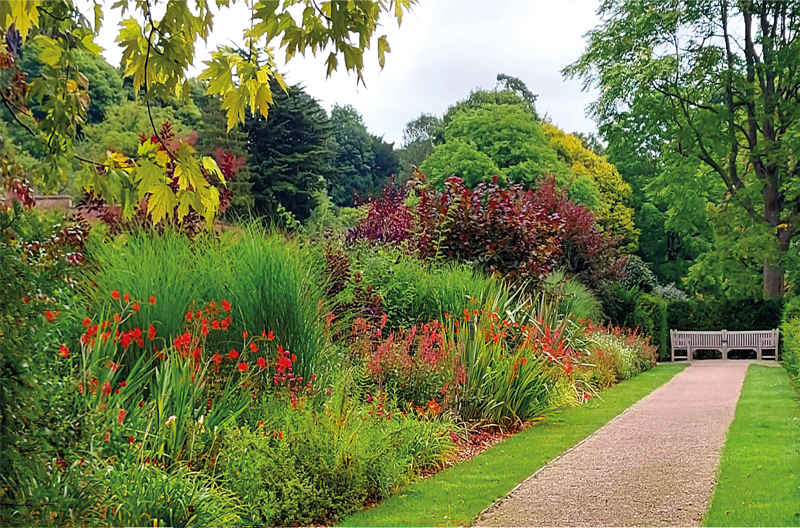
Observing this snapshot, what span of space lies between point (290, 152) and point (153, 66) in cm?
2872

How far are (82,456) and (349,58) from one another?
237 cm

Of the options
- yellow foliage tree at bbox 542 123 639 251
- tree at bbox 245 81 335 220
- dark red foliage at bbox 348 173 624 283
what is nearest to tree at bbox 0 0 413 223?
dark red foliage at bbox 348 173 624 283

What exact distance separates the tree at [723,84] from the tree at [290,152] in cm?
1157

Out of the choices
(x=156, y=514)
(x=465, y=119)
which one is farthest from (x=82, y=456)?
(x=465, y=119)

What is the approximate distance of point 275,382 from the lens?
A: 5.96 m

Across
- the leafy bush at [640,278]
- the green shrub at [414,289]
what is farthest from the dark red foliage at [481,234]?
the leafy bush at [640,278]

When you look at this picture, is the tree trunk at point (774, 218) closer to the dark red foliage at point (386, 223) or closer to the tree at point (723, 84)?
the tree at point (723, 84)

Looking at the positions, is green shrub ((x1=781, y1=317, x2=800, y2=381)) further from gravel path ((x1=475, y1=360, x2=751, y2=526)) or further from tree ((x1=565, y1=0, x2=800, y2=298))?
tree ((x1=565, y1=0, x2=800, y2=298))

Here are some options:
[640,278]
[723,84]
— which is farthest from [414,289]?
[640,278]

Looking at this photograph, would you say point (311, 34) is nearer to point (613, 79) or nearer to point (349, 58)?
point (349, 58)

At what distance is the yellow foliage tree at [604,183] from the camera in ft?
109

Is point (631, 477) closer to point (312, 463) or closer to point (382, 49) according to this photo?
point (312, 463)

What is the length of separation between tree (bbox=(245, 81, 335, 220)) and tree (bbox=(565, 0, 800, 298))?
11.6 metres

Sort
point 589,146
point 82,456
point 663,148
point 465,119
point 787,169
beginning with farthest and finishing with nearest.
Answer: point 589,146 < point 465,119 < point 663,148 < point 787,169 < point 82,456
